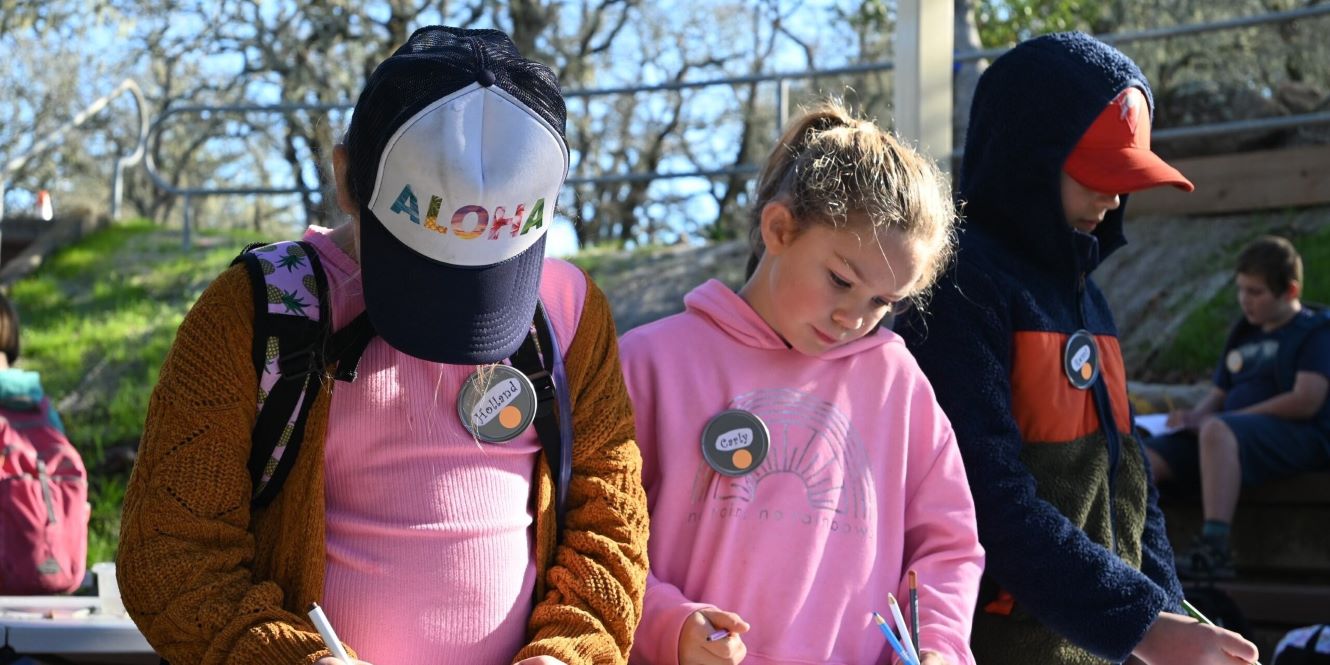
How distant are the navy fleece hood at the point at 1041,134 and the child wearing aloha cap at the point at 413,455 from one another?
1120 millimetres

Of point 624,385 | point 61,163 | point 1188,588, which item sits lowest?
point 61,163

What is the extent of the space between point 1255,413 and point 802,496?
148 inches

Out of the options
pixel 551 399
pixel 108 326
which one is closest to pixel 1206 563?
pixel 551 399

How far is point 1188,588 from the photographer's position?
4.99 metres

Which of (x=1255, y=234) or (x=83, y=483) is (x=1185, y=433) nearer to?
(x=1255, y=234)

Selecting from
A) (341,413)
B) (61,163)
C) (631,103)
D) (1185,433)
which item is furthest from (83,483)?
(61,163)

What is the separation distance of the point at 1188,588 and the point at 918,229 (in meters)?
2.94

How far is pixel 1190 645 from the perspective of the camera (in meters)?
2.71

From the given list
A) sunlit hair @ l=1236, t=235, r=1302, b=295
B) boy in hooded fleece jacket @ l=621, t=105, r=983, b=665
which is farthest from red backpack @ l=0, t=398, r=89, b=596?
sunlit hair @ l=1236, t=235, r=1302, b=295

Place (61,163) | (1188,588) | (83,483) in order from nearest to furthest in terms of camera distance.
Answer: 1. (83,483)
2. (1188,588)
3. (61,163)

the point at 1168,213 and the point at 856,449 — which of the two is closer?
the point at 856,449

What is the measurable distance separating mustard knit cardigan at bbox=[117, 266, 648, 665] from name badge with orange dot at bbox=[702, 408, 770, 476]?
14.2 inches

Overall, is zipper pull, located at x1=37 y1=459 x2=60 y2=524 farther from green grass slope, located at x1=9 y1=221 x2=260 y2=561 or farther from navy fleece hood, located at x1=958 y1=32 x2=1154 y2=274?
navy fleece hood, located at x1=958 y1=32 x2=1154 y2=274

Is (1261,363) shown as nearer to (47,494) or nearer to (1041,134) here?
(1041,134)
